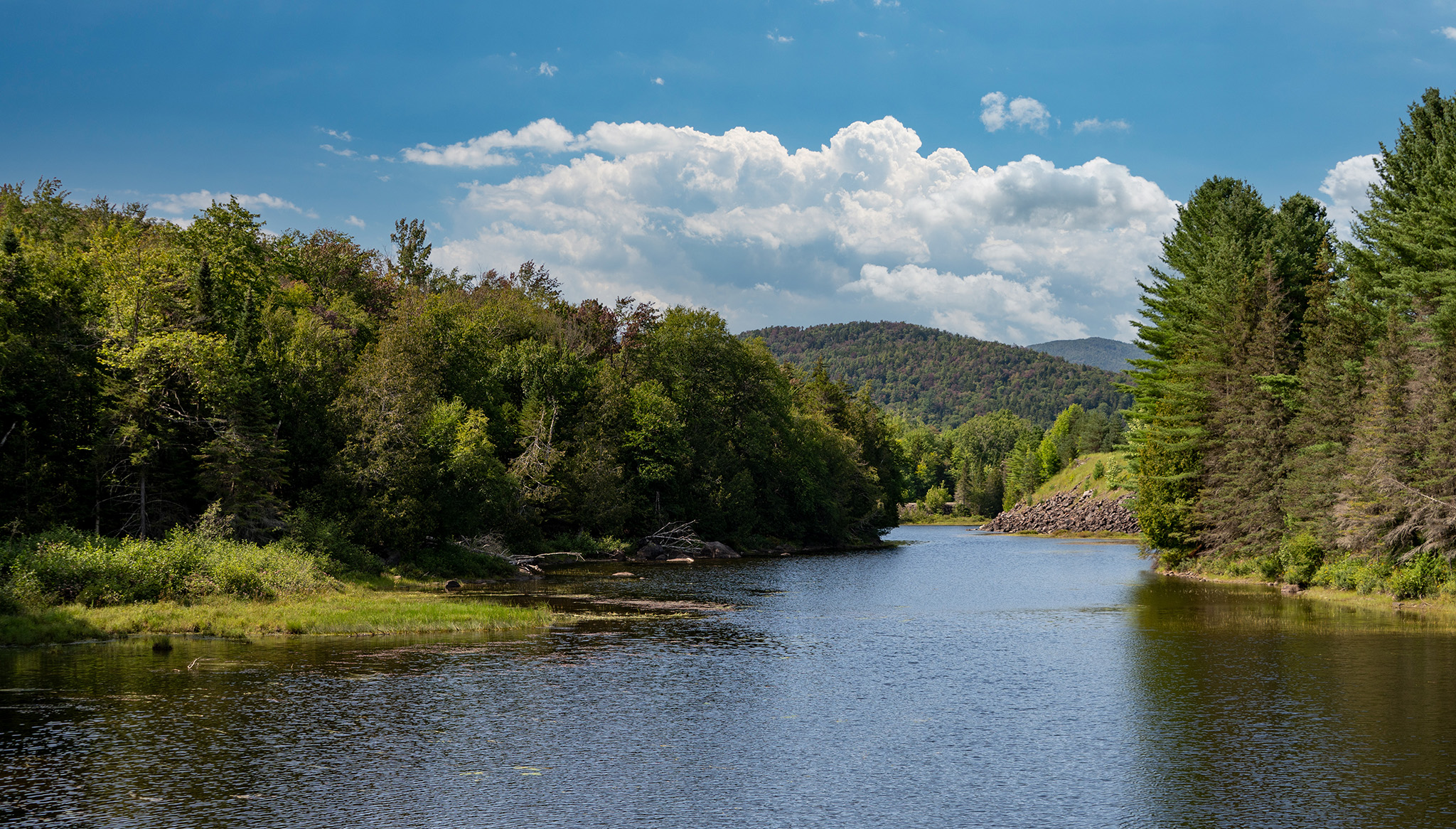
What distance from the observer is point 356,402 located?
177 feet

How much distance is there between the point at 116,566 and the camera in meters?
35.7

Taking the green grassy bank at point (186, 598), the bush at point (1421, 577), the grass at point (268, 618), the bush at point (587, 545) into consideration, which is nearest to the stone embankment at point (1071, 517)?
the bush at point (587, 545)

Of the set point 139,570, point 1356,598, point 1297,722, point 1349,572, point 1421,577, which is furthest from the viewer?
point 1349,572

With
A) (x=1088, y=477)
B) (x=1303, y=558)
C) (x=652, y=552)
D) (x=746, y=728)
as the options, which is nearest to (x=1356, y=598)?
(x=1303, y=558)

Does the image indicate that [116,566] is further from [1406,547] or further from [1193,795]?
[1406,547]

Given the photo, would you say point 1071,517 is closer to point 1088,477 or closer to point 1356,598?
point 1088,477

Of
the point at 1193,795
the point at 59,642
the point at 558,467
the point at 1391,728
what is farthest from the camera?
the point at 558,467

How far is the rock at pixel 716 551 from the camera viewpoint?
86.6 m

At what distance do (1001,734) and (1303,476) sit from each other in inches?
1548

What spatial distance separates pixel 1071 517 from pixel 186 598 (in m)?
142

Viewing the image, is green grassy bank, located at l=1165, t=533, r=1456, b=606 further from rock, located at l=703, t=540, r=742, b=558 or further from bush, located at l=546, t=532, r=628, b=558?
bush, located at l=546, t=532, r=628, b=558

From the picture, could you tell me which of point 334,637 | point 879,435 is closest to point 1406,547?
point 334,637

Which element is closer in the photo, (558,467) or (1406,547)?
(1406,547)

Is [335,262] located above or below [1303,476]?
above
